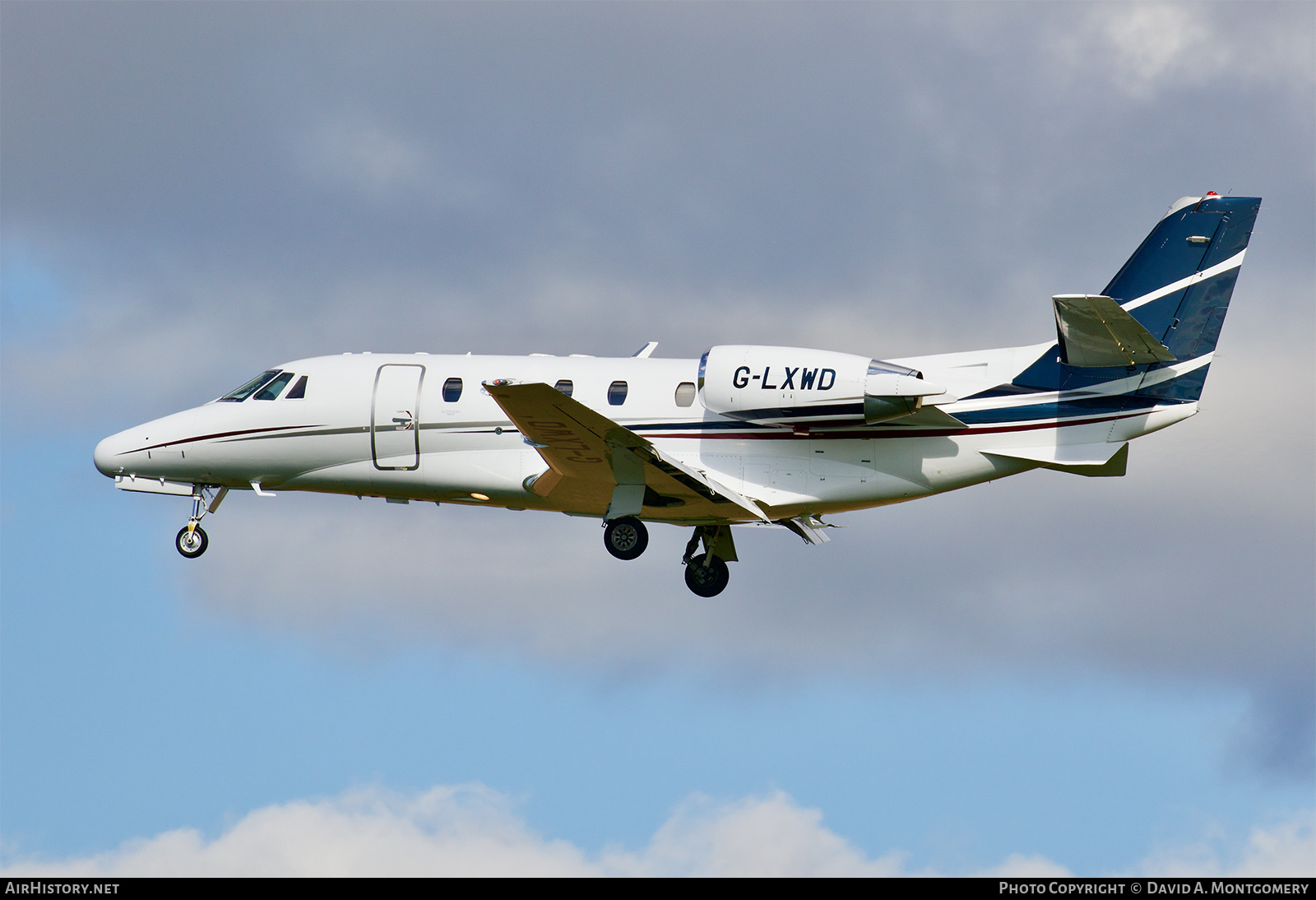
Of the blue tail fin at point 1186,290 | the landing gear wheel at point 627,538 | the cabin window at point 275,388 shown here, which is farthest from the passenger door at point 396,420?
the blue tail fin at point 1186,290

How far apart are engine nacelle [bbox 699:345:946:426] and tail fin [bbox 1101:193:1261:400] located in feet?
12.8

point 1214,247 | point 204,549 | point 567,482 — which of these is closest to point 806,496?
point 567,482

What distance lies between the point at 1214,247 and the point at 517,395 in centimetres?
1096

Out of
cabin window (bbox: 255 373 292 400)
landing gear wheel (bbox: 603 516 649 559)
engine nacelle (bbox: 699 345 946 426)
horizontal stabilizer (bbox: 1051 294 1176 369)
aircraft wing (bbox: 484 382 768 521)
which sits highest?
cabin window (bbox: 255 373 292 400)

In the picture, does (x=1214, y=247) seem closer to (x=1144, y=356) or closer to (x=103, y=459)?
(x=1144, y=356)

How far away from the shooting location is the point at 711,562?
25125mm

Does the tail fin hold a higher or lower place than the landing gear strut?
higher

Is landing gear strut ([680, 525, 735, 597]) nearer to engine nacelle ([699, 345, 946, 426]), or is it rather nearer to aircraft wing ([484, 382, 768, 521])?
aircraft wing ([484, 382, 768, 521])

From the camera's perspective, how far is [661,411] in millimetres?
23156

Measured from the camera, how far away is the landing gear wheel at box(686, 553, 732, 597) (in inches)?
988

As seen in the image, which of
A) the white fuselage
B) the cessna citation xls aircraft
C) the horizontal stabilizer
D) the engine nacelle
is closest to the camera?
the horizontal stabilizer

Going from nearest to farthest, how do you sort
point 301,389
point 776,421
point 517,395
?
point 517,395, point 776,421, point 301,389

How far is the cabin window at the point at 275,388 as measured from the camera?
24.9 meters

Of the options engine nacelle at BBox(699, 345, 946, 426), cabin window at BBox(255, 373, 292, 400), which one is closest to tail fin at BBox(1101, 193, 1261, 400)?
engine nacelle at BBox(699, 345, 946, 426)
